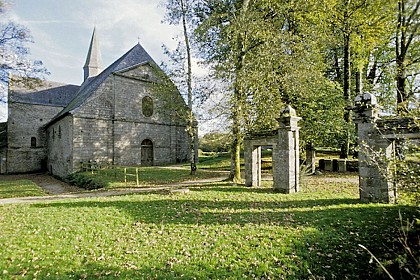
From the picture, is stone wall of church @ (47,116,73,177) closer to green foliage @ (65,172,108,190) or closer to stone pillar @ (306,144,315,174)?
green foliage @ (65,172,108,190)

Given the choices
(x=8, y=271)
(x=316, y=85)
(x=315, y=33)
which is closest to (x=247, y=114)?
(x=316, y=85)

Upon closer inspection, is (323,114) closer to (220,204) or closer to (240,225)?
(220,204)

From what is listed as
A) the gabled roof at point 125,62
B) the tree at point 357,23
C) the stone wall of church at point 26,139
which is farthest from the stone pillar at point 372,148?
the stone wall of church at point 26,139

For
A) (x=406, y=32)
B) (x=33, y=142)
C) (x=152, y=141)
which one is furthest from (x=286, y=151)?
(x=33, y=142)

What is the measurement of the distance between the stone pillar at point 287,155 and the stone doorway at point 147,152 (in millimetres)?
15558

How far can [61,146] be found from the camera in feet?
70.5

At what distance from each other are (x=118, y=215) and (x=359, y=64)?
16.1 m

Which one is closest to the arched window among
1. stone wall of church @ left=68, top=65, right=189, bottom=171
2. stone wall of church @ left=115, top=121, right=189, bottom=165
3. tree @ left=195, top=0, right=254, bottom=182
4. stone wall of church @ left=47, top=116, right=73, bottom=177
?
stone wall of church @ left=68, top=65, right=189, bottom=171

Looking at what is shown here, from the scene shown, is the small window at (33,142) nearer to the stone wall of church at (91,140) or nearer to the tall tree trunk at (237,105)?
the stone wall of church at (91,140)

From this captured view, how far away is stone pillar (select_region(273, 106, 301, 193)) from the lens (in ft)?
28.7

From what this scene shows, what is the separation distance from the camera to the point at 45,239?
4.96 m

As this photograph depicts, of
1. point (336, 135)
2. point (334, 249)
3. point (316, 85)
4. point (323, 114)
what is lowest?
point (334, 249)

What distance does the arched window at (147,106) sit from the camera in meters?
22.5

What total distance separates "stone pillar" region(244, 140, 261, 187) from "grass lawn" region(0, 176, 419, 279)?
2254 millimetres
